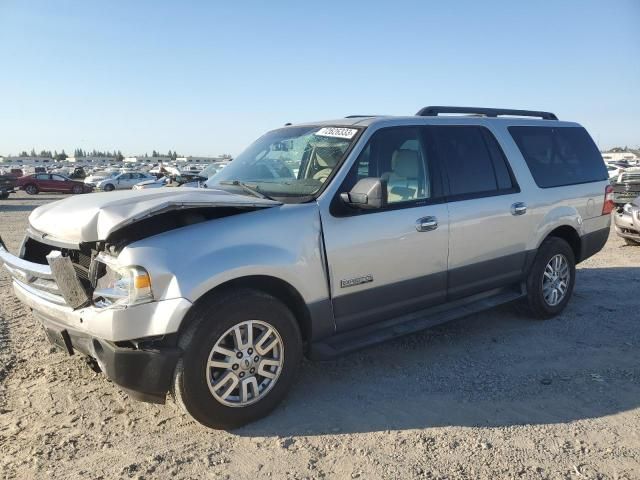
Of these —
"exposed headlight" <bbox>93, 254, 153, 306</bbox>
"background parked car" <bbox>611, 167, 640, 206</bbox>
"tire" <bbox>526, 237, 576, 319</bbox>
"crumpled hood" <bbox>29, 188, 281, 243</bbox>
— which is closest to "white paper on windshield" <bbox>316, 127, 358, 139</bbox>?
"crumpled hood" <bbox>29, 188, 281, 243</bbox>

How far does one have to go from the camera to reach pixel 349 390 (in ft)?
12.5

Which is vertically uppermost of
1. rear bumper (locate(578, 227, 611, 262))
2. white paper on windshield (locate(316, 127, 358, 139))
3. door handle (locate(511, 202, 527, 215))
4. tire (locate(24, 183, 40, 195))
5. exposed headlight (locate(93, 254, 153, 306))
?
white paper on windshield (locate(316, 127, 358, 139))

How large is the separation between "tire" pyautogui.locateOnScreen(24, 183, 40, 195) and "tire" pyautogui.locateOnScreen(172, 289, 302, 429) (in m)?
36.4

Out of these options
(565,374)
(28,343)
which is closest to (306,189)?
(565,374)

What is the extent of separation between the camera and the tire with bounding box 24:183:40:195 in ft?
112

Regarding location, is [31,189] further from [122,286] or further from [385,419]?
[385,419]

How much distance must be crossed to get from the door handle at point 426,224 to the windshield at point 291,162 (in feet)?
2.64

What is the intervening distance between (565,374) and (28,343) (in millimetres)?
4640

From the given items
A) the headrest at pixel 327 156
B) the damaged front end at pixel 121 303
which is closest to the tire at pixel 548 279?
the headrest at pixel 327 156

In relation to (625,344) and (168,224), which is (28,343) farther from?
(625,344)

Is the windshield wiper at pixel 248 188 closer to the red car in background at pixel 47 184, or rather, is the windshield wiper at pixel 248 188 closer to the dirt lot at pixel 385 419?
the dirt lot at pixel 385 419

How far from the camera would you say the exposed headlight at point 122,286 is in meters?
2.90

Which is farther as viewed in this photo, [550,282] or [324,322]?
[550,282]

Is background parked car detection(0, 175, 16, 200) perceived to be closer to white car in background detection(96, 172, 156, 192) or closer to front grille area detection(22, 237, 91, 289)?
white car in background detection(96, 172, 156, 192)
